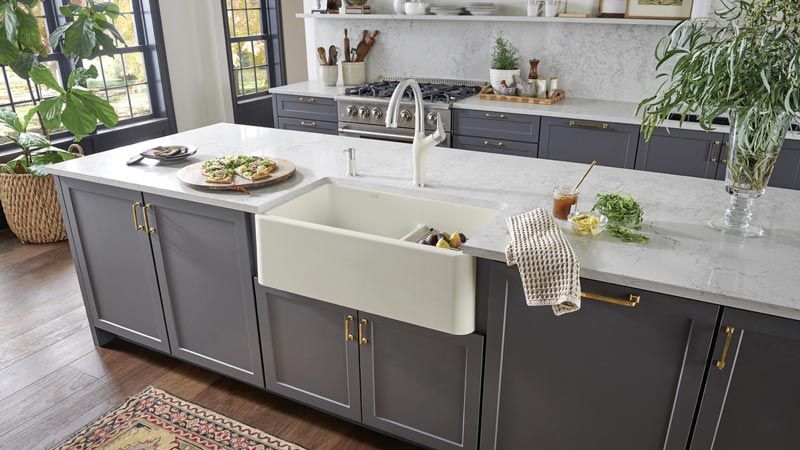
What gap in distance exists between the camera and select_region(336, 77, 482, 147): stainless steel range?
4074mm

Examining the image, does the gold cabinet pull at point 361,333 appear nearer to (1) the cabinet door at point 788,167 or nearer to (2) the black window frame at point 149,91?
(1) the cabinet door at point 788,167

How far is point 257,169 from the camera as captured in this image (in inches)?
89.7

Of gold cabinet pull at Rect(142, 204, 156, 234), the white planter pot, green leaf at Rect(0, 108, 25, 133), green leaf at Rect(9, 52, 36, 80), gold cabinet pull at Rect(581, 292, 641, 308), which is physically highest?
green leaf at Rect(9, 52, 36, 80)

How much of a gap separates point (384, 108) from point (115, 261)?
2274mm

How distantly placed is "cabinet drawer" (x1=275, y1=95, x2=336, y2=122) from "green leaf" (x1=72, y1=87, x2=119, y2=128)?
51.5 inches

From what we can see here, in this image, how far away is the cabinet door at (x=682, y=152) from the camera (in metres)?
3.36

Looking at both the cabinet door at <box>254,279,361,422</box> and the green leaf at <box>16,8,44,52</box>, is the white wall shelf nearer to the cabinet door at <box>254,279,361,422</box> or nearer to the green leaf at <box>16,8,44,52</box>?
the green leaf at <box>16,8,44,52</box>

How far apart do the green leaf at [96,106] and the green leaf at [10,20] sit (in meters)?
0.47

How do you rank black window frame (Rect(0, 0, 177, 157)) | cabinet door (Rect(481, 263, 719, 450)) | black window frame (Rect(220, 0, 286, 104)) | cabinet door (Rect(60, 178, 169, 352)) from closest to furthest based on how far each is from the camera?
cabinet door (Rect(481, 263, 719, 450)) → cabinet door (Rect(60, 178, 169, 352)) → black window frame (Rect(0, 0, 177, 157)) → black window frame (Rect(220, 0, 286, 104))

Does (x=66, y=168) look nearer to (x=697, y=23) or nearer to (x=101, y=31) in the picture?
(x=101, y=31)

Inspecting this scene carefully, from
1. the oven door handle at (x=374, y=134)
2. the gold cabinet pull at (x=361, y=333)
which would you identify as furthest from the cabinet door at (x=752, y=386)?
the oven door handle at (x=374, y=134)

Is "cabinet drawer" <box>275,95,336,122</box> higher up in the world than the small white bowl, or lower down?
lower down

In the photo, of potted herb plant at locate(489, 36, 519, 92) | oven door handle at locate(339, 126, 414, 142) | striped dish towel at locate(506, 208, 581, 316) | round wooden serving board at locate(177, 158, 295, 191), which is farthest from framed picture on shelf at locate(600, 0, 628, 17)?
striped dish towel at locate(506, 208, 581, 316)

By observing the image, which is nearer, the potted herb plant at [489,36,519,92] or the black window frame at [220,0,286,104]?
the potted herb plant at [489,36,519,92]
